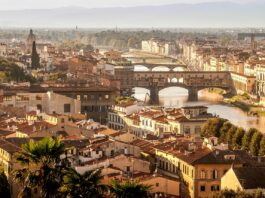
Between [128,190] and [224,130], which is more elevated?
[128,190]

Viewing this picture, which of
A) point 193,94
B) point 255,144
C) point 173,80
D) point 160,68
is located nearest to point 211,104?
point 193,94

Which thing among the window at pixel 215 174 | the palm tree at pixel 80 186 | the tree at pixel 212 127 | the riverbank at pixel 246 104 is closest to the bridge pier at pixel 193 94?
the riverbank at pixel 246 104

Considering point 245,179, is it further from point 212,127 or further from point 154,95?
point 154,95

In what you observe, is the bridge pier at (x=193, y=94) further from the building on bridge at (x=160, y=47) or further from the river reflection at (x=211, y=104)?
the building on bridge at (x=160, y=47)

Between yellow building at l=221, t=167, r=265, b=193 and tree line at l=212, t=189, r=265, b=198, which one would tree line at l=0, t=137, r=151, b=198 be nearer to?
tree line at l=212, t=189, r=265, b=198

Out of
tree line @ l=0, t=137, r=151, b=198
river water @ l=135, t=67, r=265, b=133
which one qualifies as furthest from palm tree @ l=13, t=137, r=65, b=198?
river water @ l=135, t=67, r=265, b=133
